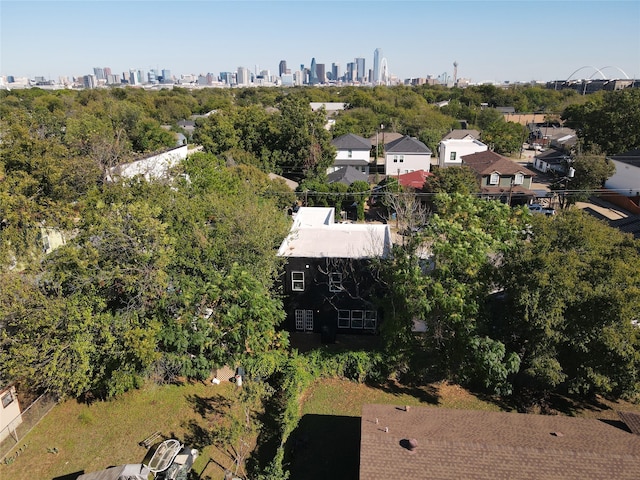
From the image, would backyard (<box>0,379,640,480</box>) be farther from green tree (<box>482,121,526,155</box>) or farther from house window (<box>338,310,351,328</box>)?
green tree (<box>482,121,526,155</box>)

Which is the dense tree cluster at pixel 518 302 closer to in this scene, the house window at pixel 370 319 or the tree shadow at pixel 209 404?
the house window at pixel 370 319

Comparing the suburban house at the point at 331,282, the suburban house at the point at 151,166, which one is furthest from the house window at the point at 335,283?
the suburban house at the point at 151,166

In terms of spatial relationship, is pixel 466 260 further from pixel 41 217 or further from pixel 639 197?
pixel 639 197

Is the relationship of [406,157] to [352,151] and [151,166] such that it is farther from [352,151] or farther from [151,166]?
[151,166]

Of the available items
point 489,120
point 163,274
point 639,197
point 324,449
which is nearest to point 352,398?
point 324,449

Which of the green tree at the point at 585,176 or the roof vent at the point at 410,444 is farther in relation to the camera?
the green tree at the point at 585,176

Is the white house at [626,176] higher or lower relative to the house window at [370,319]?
higher

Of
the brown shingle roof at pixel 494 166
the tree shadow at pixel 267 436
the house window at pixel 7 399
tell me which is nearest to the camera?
the tree shadow at pixel 267 436

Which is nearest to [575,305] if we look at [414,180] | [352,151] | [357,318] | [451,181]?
[357,318]

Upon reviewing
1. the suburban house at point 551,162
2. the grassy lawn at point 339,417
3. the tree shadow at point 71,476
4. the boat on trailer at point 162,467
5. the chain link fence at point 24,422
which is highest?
the suburban house at point 551,162
